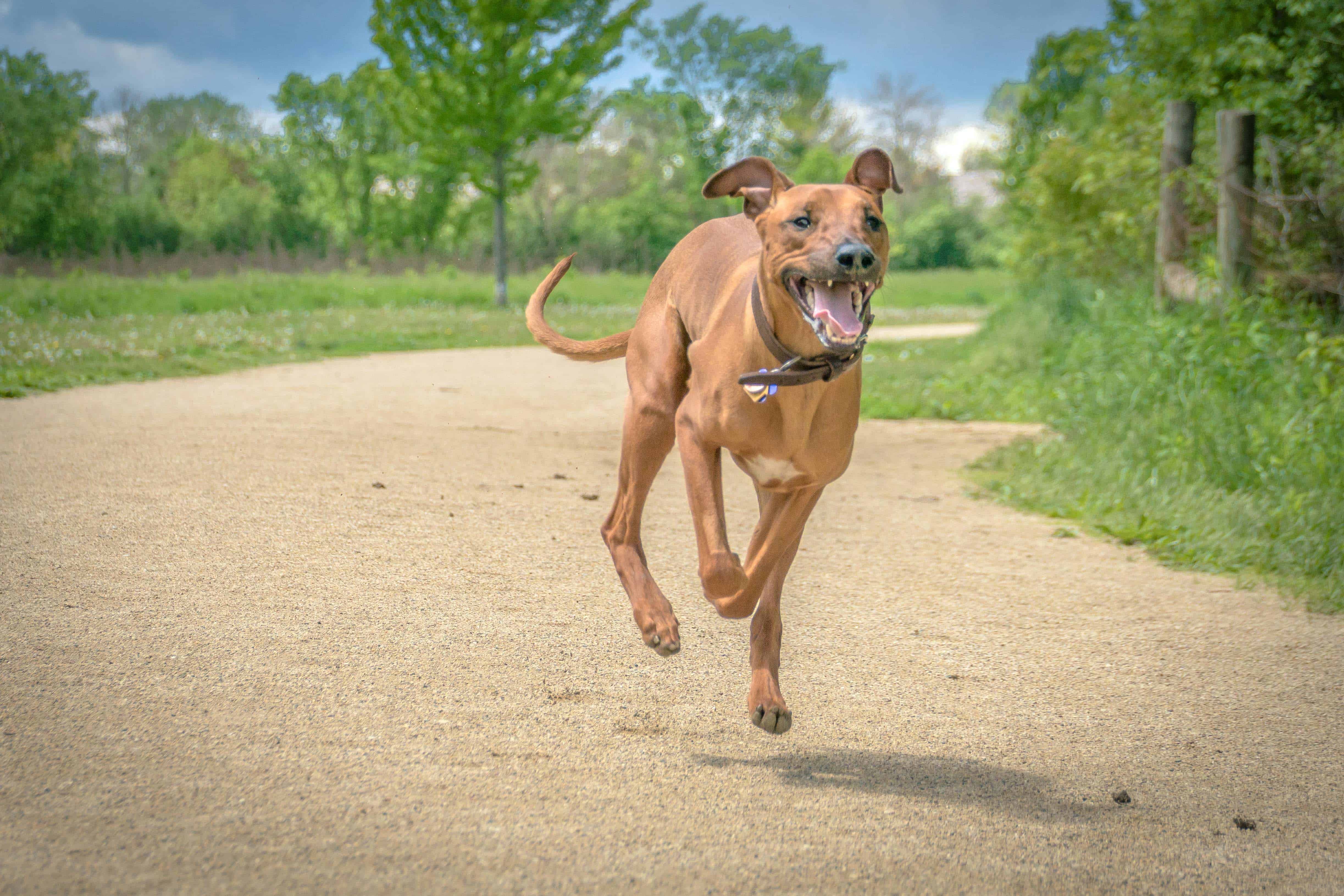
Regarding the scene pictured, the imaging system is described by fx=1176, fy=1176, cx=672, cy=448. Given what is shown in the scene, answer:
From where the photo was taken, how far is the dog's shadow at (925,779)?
3.73m

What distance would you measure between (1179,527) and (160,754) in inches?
241

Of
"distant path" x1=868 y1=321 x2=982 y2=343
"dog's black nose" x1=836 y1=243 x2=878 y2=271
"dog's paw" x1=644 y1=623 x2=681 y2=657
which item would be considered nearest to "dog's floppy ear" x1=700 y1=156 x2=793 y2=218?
"dog's black nose" x1=836 y1=243 x2=878 y2=271

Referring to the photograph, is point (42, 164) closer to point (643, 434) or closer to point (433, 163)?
point (433, 163)

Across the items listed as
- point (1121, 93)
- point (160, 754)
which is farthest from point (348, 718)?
point (1121, 93)

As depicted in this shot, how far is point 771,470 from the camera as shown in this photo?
12.0 ft

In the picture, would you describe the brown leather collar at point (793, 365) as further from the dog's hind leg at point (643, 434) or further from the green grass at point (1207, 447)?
the green grass at point (1207, 447)

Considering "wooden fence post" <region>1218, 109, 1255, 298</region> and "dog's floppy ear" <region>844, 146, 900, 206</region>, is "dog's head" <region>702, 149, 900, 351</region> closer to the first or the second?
"dog's floppy ear" <region>844, 146, 900, 206</region>

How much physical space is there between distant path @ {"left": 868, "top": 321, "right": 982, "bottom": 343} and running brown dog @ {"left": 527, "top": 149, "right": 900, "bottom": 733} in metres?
16.9

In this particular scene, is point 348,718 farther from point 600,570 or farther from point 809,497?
point 600,570

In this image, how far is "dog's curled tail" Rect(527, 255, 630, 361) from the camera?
481 centimetres

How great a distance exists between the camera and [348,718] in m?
4.09

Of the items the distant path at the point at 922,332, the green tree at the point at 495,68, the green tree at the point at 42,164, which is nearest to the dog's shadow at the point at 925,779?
the distant path at the point at 922,332

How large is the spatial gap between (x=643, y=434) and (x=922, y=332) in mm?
22453

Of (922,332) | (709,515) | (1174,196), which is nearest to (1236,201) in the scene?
(1174,196)
